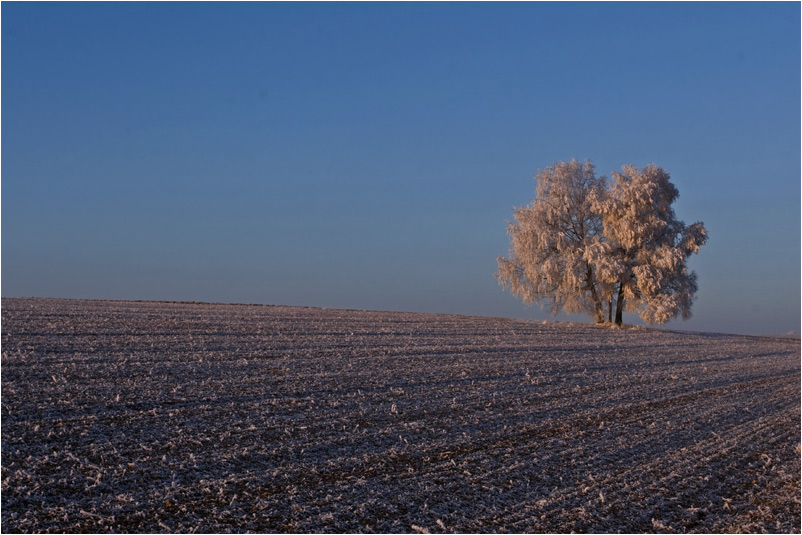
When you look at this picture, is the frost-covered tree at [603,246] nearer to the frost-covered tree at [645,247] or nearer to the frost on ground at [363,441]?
Result: the frost-covered tree at [645,247]

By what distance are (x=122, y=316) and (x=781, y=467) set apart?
54.6 ft

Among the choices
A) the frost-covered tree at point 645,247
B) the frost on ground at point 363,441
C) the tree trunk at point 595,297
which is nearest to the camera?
the frost on ground at point 363,441

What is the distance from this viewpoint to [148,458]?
23.0 feet

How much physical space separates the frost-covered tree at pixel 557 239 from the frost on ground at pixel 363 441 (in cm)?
2040

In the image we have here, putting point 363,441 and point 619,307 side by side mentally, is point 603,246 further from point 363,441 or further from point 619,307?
point 363,441

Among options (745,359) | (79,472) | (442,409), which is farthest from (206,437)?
(745,359)

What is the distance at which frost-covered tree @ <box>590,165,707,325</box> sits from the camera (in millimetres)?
34219

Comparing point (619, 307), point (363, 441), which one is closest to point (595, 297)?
point (619, 307)

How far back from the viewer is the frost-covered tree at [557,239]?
1412 inches

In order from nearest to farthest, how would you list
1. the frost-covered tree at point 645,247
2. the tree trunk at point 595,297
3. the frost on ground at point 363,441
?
the frost on ground at point 363,441, the frost-covered tree at point 645,247, the tree trunk at point 595,297

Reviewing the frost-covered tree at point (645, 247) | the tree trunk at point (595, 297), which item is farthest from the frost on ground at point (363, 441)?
the tree trunk at point (595, 297)

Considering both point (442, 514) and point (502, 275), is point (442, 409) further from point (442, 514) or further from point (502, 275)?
point (502, 275)

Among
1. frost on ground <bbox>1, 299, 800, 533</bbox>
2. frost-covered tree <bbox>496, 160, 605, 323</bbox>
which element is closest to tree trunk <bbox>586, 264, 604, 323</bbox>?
frost-covered tree <bbox>496, 160, 605, 323</bbox>

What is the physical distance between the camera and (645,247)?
35594 millimetres
